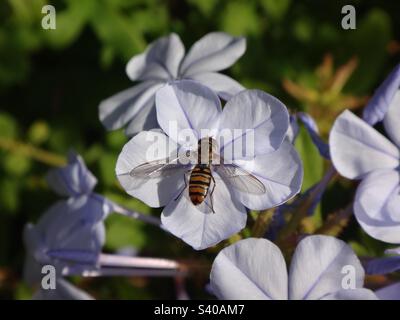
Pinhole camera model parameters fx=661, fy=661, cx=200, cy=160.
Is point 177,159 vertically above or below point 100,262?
above

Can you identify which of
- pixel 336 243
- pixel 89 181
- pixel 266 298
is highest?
pixel 89 181

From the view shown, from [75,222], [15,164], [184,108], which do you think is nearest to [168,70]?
[184,108]

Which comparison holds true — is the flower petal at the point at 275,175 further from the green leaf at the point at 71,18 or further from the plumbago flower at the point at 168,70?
the green leaf at the point at 71,18

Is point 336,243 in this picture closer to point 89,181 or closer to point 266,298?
point 266,298

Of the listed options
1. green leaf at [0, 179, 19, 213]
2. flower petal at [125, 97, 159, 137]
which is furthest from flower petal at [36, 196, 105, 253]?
green leaf at [0, 179, 19, 213]

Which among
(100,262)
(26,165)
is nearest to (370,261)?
(100,262)

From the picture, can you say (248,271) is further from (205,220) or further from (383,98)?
(383,98)
